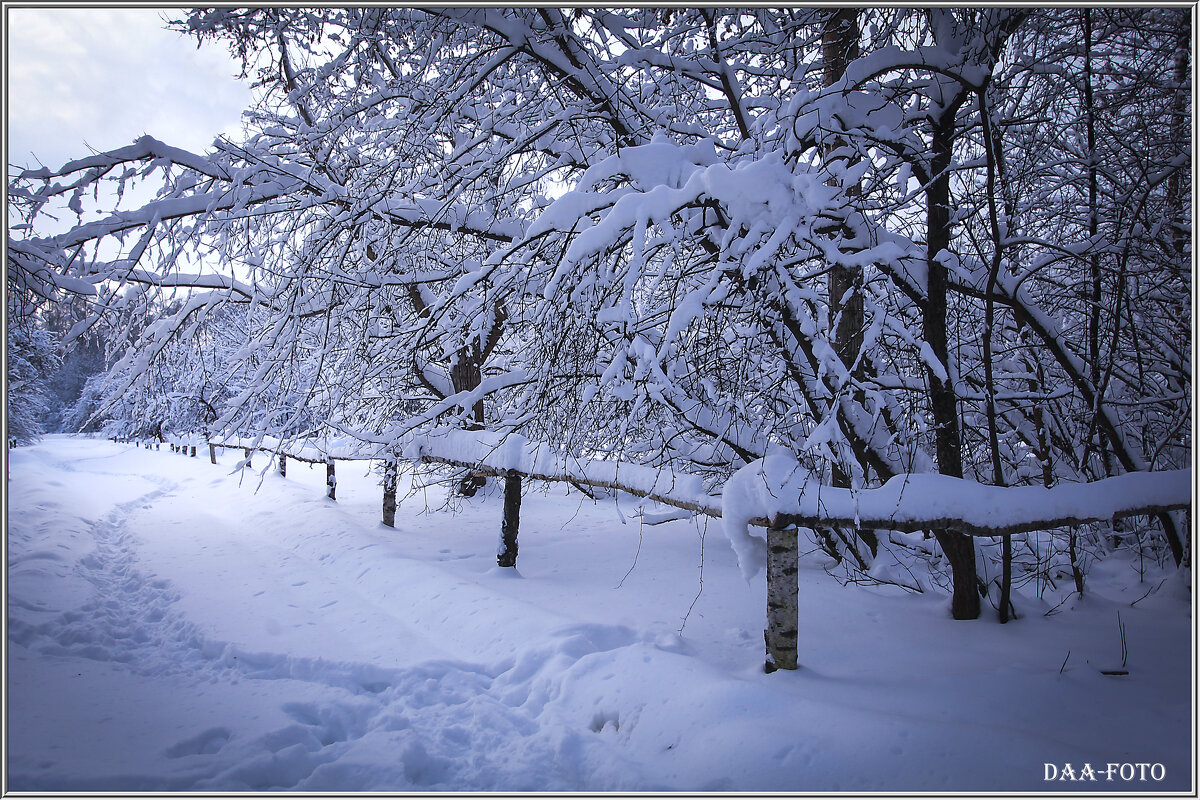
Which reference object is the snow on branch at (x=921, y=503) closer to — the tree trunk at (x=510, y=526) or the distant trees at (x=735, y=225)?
the distant trees at (x=735, y=225)

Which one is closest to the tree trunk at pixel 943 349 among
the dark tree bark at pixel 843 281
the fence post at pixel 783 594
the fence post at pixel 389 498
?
the dark tree bark at pixel 843 281

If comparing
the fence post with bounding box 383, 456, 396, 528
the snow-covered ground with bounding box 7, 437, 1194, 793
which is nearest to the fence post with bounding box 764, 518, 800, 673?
the snow-covered ground with bounding box 7, 437, 1194, 793

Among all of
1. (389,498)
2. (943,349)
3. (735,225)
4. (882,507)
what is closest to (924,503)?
(882,507)

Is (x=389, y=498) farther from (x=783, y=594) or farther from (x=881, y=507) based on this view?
(x=881, y=507)

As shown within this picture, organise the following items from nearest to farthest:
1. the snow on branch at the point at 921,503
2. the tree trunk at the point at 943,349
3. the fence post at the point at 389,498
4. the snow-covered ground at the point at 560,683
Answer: the snow-covered ground at the point at 560,683 < the snow on branch at the point at 921,503 < the tree trunk at the point at 943,349 < the fence post at the point at 389,498

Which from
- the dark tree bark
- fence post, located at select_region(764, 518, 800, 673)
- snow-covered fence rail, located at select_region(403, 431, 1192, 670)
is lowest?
fence post, located at select_region(764, 518, 800, 673)

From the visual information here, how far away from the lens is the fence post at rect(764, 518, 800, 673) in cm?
309

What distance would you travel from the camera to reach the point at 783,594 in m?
3.10

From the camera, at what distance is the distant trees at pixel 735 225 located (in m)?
3.05

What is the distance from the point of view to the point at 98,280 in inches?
153

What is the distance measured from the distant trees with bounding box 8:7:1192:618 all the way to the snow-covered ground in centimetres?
114

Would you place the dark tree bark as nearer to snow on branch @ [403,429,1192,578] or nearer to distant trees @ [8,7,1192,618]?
distant trees @ [8,7,1192,618]

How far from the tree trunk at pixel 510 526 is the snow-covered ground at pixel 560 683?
0.69ft

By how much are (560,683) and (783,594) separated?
4.98ft
